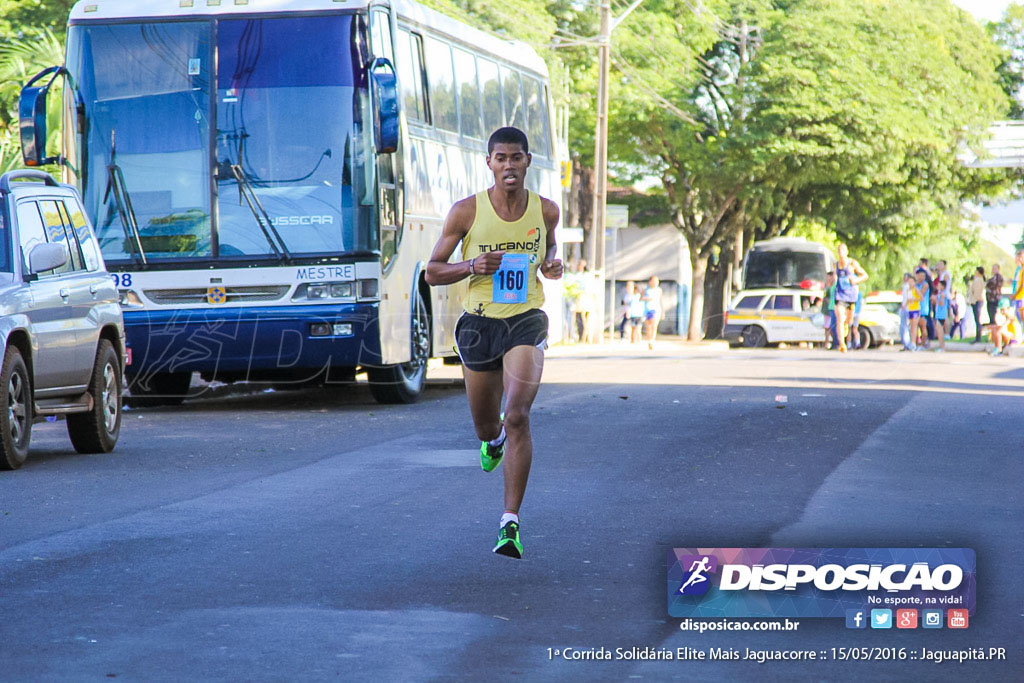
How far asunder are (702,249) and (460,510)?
41.3 meters

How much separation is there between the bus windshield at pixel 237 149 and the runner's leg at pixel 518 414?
801 centimetres

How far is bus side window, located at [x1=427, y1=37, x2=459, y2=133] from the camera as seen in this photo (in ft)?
57.7

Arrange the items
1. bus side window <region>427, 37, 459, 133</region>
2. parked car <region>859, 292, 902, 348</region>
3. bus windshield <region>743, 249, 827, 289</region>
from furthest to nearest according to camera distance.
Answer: bus windshield <region>743, 249, 827, 289</region>
parked car <region>859, 292, 902, 348</region>
bus side window <region>427, 37, 459, 133</region>

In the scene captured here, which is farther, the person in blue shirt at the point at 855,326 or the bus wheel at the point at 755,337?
the bus wheel at the point at 755,337

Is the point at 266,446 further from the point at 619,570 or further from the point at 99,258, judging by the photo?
the point at 619,570

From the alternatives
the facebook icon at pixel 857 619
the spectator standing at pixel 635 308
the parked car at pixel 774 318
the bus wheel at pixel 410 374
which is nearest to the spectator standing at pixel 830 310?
the spectator standing at pixel 635 308

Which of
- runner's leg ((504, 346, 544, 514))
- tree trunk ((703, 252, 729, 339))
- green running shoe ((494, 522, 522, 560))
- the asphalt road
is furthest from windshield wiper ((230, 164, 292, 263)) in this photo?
tree trunk ((703, 252, 729, 339))

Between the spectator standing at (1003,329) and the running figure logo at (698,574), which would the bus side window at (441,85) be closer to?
the running figure logo at (698,574)

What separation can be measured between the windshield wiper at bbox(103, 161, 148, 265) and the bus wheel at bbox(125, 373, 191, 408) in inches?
104

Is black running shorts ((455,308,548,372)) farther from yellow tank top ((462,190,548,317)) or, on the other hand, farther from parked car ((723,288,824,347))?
parked car ((723,288,824,347))

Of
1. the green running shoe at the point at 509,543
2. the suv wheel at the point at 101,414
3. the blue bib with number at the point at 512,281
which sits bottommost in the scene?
the suv wheel at the point at 101,414

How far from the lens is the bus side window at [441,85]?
1758 centimetres

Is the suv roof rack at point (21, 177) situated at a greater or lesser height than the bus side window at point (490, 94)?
lesser

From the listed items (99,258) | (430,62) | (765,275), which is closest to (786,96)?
(765,275)
